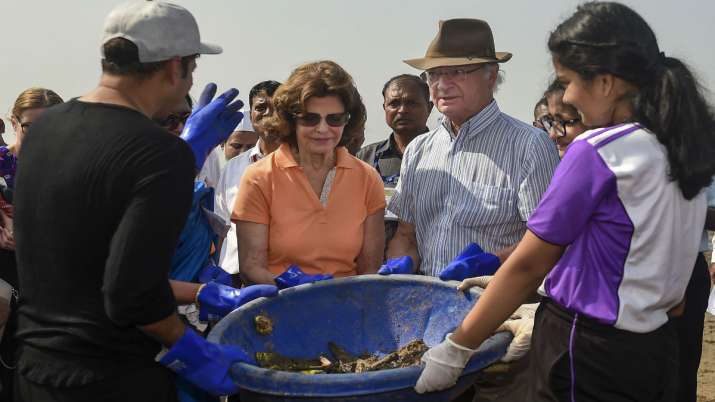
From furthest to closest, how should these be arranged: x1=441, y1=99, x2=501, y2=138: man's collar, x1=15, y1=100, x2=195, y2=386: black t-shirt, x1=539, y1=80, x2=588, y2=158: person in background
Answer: x1=539, y1=80, x2=588, y2=158: person in background
x1=441, y1=99, x2=501, y2=138: man's collar
x1=15, y1=100, x2=195, y2=386: black t-shirt

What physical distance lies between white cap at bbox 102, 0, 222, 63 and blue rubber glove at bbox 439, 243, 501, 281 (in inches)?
44.6

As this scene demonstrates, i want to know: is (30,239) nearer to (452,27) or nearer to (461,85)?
(461,85)

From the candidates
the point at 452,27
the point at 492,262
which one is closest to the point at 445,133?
the point at 452,27

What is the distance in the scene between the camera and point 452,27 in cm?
312

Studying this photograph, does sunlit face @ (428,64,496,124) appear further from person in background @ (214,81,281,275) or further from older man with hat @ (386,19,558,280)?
person in background @ (214,81,281,275)

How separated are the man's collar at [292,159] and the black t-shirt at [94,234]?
1.27m

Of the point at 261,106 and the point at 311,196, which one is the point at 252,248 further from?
the point at 261,106

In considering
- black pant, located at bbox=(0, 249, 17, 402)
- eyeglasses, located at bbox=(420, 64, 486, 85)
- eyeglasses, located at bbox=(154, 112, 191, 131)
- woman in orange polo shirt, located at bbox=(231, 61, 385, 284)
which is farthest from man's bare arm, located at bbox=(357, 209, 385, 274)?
black pant, located at bbox=(0, 249, 17, 402)

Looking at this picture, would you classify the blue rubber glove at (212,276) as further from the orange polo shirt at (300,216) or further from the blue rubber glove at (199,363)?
the blue rubber glove at (199,363)

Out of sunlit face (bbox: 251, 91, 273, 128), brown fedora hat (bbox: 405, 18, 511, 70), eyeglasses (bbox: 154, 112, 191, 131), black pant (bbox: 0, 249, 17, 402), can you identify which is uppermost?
brown fedora hat (bbox: 405, 18, 511, 70)

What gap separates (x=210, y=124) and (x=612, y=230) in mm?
1495

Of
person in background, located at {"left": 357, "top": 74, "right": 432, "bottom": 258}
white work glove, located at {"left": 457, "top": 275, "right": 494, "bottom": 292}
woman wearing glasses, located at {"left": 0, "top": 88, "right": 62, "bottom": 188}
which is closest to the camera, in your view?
white work glove, located at {"left": 457, "top": 275, "right": 494, "bottom": 292}

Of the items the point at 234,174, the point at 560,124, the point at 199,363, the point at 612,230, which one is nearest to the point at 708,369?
the point at 560,124

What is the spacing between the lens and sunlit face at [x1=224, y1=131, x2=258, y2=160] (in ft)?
17.8
